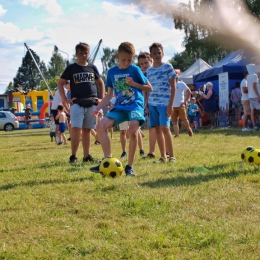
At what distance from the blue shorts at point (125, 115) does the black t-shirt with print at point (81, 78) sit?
1731 millimetres

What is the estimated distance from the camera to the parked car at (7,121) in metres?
34.8

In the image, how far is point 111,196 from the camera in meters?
4.67

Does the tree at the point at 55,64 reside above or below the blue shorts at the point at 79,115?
above

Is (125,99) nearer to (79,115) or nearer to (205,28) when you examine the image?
(79,115)

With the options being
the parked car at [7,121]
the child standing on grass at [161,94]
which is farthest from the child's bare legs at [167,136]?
the parked car at [7,121]

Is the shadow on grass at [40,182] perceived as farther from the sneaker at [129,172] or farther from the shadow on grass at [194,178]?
the shadow on grass at [194,178]

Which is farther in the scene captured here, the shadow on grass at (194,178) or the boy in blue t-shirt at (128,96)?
the boy in blue t-shirt at (128,96)

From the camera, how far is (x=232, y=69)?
2045cm

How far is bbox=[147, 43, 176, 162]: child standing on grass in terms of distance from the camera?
7156 millimetres

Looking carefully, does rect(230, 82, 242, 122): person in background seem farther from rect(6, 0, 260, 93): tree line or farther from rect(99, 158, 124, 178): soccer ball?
rect(99, 158, 124, 178): soccer ball

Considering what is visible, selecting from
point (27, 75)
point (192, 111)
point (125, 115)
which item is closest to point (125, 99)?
point (125, 115)

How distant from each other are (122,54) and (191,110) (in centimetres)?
1290

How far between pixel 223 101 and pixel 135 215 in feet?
56.9

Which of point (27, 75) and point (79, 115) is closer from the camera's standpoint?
point (79, 115)
